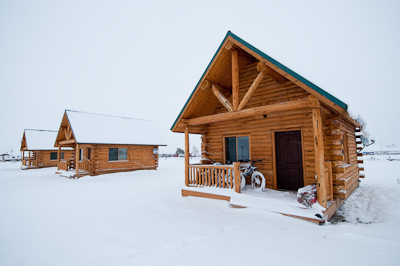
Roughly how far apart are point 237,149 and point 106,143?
1248cm

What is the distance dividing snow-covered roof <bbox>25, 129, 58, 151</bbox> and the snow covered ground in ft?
72.0

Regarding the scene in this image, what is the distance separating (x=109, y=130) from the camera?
1923cm

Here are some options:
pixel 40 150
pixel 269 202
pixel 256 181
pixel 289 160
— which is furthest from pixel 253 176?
pixel 40 150

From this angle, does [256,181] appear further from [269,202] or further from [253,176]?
[269,202]

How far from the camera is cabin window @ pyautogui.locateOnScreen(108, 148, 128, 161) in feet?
59.0

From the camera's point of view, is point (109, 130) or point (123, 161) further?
point (109, 130)

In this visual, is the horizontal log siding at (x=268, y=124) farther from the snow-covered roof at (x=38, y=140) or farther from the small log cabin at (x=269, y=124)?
the snow-covered roof at (x=38, y=140)

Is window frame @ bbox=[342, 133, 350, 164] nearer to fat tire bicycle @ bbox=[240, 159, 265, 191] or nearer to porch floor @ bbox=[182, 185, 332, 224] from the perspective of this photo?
porch floor @ bbox=[182, 185, 332, 224]

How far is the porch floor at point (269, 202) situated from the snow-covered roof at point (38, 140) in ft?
84.8

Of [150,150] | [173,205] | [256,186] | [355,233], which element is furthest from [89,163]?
[355,233]

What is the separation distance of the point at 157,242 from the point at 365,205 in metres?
7.34

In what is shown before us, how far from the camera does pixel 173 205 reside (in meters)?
6.95

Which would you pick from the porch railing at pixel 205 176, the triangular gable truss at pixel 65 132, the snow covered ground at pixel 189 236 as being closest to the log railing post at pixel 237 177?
the snow covered ground at pixel 189 236

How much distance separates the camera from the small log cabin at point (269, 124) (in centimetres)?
606
